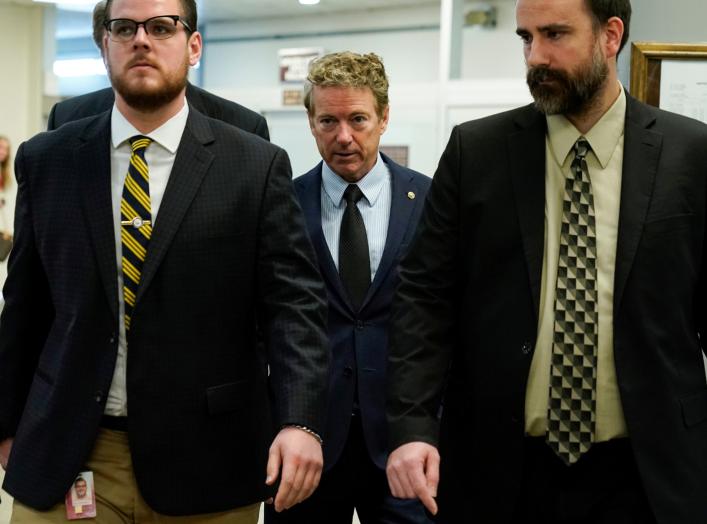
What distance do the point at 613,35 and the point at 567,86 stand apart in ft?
0.55

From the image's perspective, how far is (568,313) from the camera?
1.91m

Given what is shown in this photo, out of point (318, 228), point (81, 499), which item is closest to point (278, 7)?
point (318, 228)

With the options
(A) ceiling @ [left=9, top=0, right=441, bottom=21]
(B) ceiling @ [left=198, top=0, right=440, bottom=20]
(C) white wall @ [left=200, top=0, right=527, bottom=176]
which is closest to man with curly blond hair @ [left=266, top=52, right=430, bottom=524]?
(C) white wall @ [left=200, top=0, right=527, bottom=176]

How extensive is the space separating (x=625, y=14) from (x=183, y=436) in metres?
1.25

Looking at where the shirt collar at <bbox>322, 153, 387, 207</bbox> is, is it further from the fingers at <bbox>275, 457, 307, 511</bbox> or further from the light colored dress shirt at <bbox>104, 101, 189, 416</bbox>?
the fingers at <bbox>275, 457, 307, 511</bbox>

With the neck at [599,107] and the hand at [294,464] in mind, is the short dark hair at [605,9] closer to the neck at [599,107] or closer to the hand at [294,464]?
the neck at [599,107]

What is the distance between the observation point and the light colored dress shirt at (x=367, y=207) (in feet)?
8.76

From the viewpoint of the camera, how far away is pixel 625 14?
6.63ft

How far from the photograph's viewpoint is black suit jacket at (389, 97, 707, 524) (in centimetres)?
189

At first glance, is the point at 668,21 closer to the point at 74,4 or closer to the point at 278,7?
the point at 74,4

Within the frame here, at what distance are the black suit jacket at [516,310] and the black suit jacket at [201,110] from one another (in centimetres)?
90

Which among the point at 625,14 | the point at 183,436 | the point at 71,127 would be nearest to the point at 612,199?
the point at 625,14

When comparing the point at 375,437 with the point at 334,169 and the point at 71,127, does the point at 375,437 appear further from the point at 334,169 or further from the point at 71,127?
the point at 71,127

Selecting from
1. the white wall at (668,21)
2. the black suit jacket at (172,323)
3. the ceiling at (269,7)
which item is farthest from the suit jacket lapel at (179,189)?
the ceiling at (269,7)
